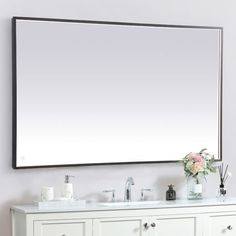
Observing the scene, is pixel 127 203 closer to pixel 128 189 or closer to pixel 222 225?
pixel 128 189

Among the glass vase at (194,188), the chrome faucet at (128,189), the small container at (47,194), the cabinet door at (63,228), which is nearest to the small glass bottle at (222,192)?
the glass vase at (194,188)

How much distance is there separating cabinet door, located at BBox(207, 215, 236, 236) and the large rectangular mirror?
511 mm

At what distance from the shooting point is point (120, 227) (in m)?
4.27

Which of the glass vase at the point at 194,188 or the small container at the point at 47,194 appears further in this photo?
the glass vase at the point at 194,188

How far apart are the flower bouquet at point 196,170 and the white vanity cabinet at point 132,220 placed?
0.14 m

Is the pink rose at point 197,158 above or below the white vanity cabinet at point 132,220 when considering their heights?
above

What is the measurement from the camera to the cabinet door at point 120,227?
13.9 feet

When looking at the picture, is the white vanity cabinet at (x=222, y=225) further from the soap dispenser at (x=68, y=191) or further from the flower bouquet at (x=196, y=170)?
the soap dispenser at (x=68, y=191)

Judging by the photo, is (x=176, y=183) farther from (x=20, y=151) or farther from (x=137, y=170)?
(x=20, y=151)

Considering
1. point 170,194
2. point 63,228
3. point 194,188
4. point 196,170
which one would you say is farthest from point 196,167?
point 63,228

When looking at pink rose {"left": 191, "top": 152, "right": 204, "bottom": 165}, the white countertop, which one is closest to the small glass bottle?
the white countertop

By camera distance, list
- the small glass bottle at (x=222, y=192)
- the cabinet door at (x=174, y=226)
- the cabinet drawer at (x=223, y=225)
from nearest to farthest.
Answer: the cabinet door at (x=174, y=226)
the cabinet drawer at (x=223, y=225)
the small glass bottle at (x=222, y=192)

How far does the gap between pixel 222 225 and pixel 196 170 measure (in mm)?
388

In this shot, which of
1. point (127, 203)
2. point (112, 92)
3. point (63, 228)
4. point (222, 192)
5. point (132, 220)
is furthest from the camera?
point (222, 192)
